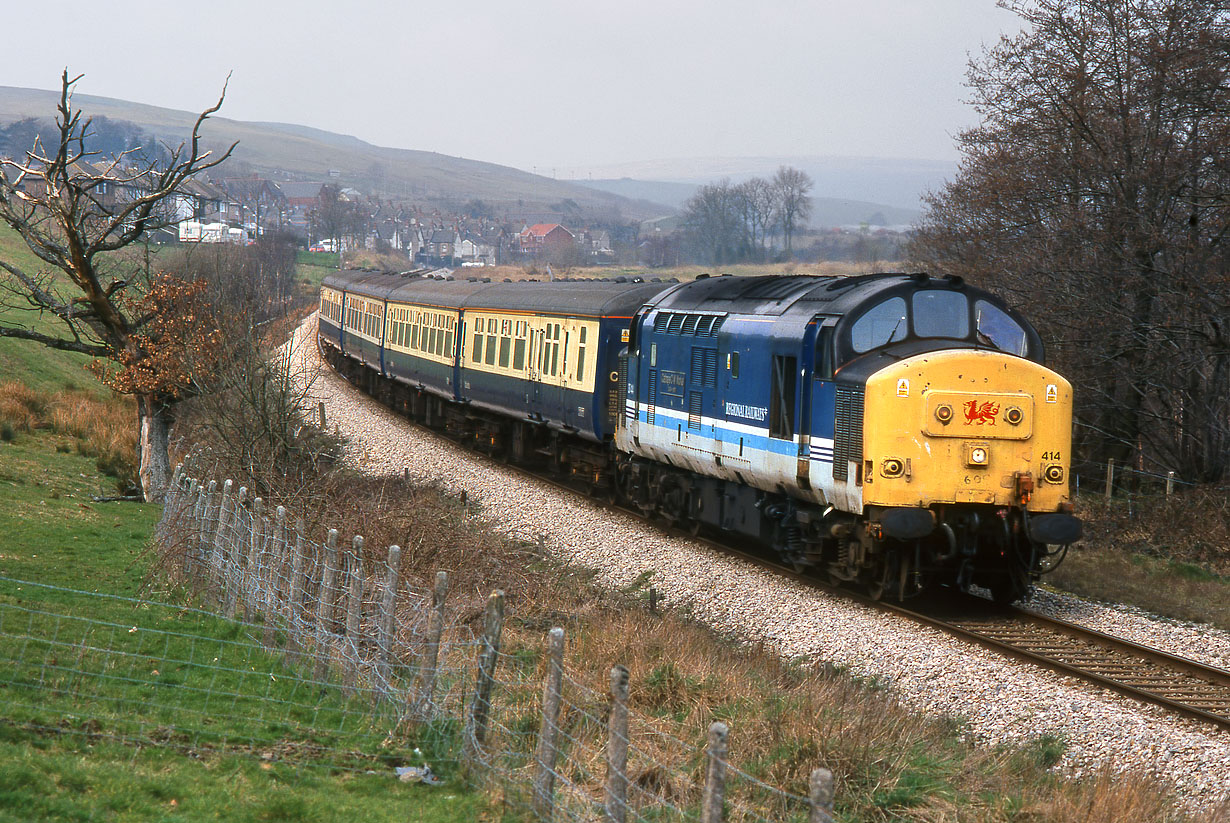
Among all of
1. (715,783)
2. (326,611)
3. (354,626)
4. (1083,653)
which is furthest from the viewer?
(1083,653)

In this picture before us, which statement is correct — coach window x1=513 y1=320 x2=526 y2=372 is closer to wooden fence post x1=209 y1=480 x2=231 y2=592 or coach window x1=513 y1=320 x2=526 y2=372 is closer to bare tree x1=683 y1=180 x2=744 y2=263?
wooden fence post x1=209 y1=480 x2=231 y2=592

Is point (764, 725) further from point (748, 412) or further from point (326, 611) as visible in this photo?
point (748, 412)

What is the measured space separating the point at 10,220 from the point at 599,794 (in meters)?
15.8

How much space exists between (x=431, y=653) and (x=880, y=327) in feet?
23.8

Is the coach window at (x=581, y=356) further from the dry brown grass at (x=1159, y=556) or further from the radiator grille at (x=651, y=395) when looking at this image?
the dry brown grass at (x=1159, y=556)

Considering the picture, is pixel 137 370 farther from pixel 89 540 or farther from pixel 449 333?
pixel 449 333

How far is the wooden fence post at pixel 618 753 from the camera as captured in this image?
5.74 meters

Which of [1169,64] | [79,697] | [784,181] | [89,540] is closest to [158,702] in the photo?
[79,697]

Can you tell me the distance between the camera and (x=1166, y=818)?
24.0 feet

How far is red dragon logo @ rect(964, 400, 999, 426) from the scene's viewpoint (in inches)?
501

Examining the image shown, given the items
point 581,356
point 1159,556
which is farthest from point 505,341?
point 1159,556

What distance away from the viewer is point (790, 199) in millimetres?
130250

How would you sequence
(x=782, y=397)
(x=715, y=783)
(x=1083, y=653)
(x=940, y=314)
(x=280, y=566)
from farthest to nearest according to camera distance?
(x=782, y=397)
(x=940, y=314)
(x=1083, y=653)
(x=280, y=566)
(x=715, y=783)

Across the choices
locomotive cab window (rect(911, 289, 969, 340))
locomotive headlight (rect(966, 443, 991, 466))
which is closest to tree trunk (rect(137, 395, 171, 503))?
locomotive cab window (rect(911, 289, 969, 340))
